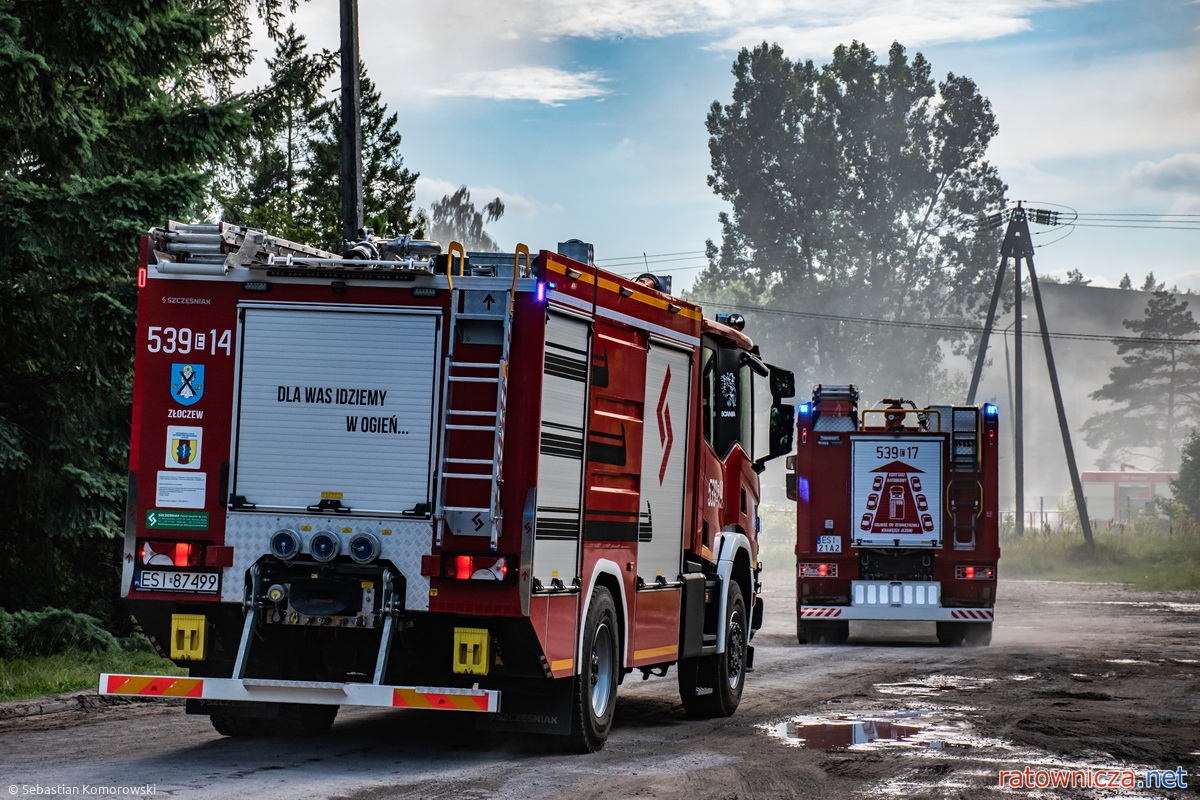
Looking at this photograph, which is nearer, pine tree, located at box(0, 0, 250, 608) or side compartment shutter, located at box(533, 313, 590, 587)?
side compartment shutter, located at box(533, 313, 590, 587)

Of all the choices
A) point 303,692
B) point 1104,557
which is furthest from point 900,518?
point 1104,557

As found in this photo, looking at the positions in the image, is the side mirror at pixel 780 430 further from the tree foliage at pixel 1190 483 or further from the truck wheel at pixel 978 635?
the tree foliage at pixel 1190 483

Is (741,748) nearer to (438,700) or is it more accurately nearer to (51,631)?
(438,700)

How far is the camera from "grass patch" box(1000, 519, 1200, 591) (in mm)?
46719

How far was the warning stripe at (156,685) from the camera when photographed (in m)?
8.91

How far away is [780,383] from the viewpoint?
1400 centimetres

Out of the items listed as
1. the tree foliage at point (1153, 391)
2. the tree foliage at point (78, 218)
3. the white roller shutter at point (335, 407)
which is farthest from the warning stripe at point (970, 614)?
the tree foliage at point (1153, 391)

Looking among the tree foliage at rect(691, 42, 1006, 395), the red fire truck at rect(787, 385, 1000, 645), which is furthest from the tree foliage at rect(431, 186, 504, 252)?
the red fire truck at rect(787, 385, 1000, 645)

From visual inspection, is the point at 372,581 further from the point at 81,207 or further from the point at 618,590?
the point at 81,207

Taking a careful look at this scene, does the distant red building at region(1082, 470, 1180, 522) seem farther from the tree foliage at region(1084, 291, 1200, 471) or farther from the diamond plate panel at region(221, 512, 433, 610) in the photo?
the diamond plate panel at region(221, 512, 433, 610)

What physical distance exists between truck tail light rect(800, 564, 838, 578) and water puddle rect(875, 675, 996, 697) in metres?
5.13

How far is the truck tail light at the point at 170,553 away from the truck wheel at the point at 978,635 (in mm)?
14471

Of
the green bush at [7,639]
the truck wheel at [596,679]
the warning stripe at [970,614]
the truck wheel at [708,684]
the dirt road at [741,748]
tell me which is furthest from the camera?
the warning stripe at [970,614]

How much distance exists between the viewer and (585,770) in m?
9.23
